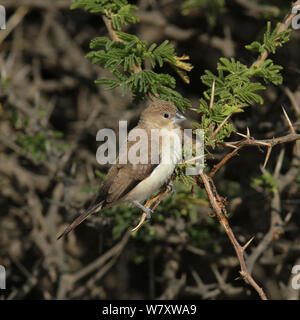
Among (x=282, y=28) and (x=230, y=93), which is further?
(x=282, y=28)

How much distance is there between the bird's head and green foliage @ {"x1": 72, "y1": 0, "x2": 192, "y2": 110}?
22.1 inches

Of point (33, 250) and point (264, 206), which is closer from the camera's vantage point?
point (264, 206)

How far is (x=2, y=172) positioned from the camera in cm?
632

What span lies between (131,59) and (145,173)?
114cm

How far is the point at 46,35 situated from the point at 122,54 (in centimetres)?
440

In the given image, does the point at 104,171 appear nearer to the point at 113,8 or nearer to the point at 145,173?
the point at 145,173

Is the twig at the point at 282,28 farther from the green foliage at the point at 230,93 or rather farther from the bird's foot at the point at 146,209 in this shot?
the bird's foot at the point at 146,209

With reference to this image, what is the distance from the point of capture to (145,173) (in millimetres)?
Result: 4285

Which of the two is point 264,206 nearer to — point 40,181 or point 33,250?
point 40,181

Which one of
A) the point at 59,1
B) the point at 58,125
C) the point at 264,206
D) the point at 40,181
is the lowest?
the point at 264,206

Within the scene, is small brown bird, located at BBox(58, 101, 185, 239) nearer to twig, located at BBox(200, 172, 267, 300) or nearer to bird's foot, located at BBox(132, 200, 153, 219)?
bird's foot, located at BBox(132, 200, 153, 219)

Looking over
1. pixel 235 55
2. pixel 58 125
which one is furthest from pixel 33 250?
A: pixel 235 55

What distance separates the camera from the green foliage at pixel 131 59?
3562 millimetres

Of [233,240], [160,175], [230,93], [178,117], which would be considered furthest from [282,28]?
[233,240]
